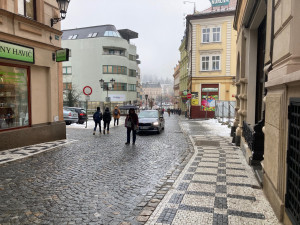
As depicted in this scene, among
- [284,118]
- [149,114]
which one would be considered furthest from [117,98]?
[284,118]

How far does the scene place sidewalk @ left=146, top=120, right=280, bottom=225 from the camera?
3.83 metres

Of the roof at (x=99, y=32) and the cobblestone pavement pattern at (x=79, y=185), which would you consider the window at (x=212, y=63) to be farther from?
the cobblestone pavement pattern at (x=79, y=185)

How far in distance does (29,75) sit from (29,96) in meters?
0.87

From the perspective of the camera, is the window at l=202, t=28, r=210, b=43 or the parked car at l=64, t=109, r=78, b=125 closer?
the parked car at l=64, t=109, r=78, b=125

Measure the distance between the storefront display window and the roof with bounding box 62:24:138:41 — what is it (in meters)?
40.7

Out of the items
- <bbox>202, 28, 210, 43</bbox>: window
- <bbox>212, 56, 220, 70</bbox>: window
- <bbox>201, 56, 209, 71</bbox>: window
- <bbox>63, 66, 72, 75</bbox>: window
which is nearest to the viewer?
<bbox>212, 56, 220, 70</bbox>: window

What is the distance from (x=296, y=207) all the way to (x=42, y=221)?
3.64 m

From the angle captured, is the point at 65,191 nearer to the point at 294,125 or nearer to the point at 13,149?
the point at 294,125

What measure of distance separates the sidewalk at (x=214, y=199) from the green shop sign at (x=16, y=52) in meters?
7.37

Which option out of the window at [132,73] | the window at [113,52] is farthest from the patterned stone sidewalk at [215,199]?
the window at [132,73]

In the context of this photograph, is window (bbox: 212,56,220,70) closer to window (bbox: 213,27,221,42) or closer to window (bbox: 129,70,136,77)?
window (bbox: 213,27,221,42)

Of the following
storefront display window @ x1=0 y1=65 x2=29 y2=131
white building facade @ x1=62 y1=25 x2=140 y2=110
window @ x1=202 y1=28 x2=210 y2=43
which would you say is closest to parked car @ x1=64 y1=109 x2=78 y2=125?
storefront display window @ x1=0 y1=65 x2=29 y2=131

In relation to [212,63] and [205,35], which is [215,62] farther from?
[205,35]

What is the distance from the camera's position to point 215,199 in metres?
4.59
